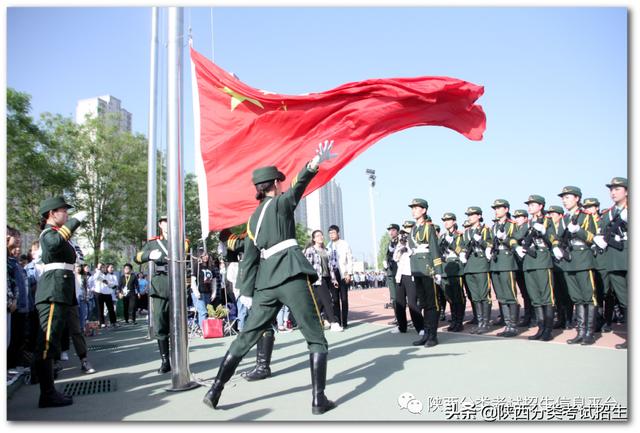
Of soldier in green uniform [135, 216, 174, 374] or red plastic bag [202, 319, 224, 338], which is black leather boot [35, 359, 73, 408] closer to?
soldier in green uniform [135, 216, 174, 374]

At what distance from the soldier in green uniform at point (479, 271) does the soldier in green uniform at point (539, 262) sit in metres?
0.67

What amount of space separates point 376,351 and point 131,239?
26650 millimetres

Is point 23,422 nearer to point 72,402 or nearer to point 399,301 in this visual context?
point 72,402

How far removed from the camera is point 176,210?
568 cm

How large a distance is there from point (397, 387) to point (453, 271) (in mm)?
5497

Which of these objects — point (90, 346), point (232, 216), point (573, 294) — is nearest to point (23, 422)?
point (232, 216)

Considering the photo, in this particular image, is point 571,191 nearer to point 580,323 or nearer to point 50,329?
point 580,323

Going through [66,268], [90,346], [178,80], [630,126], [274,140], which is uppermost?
[178,80]

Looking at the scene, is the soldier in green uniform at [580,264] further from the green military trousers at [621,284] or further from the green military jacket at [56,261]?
the green military jacket at [56,261]

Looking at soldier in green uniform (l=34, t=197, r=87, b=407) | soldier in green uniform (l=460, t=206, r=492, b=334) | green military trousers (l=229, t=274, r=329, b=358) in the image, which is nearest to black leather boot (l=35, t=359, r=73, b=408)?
soldier in green uniform (l=34, t=197, r=87, b=407)

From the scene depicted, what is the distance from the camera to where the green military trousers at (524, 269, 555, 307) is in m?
8.12

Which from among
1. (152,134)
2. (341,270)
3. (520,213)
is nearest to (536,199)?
(520,213)

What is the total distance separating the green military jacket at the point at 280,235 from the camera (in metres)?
4.68

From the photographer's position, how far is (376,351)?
7539 mm
